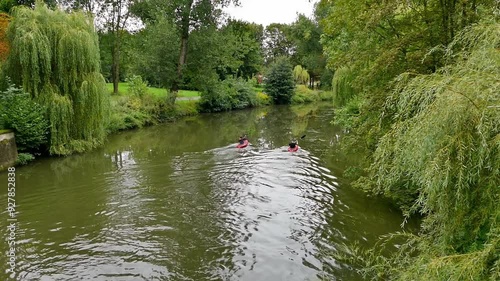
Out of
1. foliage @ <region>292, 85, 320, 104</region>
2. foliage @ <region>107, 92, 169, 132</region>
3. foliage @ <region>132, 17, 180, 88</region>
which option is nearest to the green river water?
foliage @ <region>107, 92, 169, 132</region>

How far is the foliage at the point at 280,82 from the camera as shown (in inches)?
1672

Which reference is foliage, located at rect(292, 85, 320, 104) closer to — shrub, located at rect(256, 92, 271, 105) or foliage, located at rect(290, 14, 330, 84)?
shrub, located at rect(256, 92, 271, 105)

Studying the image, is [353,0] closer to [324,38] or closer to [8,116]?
[324,38]

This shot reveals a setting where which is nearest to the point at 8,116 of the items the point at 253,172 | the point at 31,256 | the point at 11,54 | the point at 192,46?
the point at 11,54

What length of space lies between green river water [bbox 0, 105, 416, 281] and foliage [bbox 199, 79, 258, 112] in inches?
638

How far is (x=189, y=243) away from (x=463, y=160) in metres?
5.55

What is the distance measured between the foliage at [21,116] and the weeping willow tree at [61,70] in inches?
20.9

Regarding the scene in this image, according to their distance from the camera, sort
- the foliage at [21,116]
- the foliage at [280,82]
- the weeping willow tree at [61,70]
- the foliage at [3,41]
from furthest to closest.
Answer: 1. the foliage at [280,82]
2. the foliage at [3,41]
3. the weeping willow tree at [61,70]
4. the foliage at [21,116]

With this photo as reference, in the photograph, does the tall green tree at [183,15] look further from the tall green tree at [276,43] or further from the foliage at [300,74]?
the tall green tree at [276,43]

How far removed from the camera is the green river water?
6.57m

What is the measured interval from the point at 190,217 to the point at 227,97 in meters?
26.9

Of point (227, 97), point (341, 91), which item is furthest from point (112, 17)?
point (341, 91)

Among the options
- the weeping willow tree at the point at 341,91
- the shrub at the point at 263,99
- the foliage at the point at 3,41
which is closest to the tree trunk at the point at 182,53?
the foliage at the point at 3,41

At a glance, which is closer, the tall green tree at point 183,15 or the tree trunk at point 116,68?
the tall green tree at point 183,15
